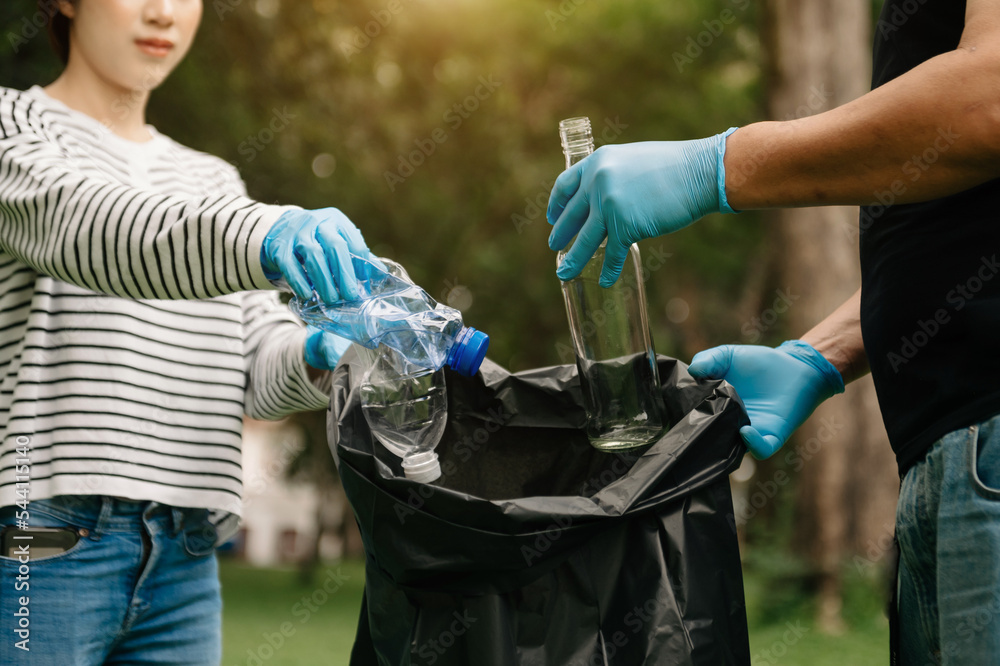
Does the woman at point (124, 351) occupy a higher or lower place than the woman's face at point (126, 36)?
lower

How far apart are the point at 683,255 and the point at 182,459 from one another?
10.9 m

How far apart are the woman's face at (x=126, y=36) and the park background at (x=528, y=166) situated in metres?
4.08

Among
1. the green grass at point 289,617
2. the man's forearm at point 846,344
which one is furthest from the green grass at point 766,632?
the man's forearm at point 846,344

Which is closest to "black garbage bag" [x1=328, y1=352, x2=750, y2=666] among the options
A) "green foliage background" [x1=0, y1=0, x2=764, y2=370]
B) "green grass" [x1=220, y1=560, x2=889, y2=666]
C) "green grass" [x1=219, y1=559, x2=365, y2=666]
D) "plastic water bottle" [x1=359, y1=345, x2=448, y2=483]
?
"plastic water bottle" [x1=359, y1=345, x2=448, y2=483]

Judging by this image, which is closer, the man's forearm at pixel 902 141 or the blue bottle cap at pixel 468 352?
the man's forearm at pixel 902 141

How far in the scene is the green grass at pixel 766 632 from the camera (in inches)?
186

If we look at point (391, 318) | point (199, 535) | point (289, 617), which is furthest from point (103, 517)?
point (289, 617)

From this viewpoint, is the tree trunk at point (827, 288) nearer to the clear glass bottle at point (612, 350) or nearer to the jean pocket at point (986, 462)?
the clear glass bottle at point (612, 350)

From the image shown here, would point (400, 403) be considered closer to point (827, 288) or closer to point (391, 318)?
point (391, 318)

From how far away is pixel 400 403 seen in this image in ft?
5.25

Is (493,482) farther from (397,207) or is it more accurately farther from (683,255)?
(683,255)

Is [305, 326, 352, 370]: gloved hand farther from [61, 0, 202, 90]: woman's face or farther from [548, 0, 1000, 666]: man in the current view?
[61, 0, 202, 90]: woman's face

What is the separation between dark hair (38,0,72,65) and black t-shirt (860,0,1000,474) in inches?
67.0

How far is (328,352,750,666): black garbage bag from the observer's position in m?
1.26
